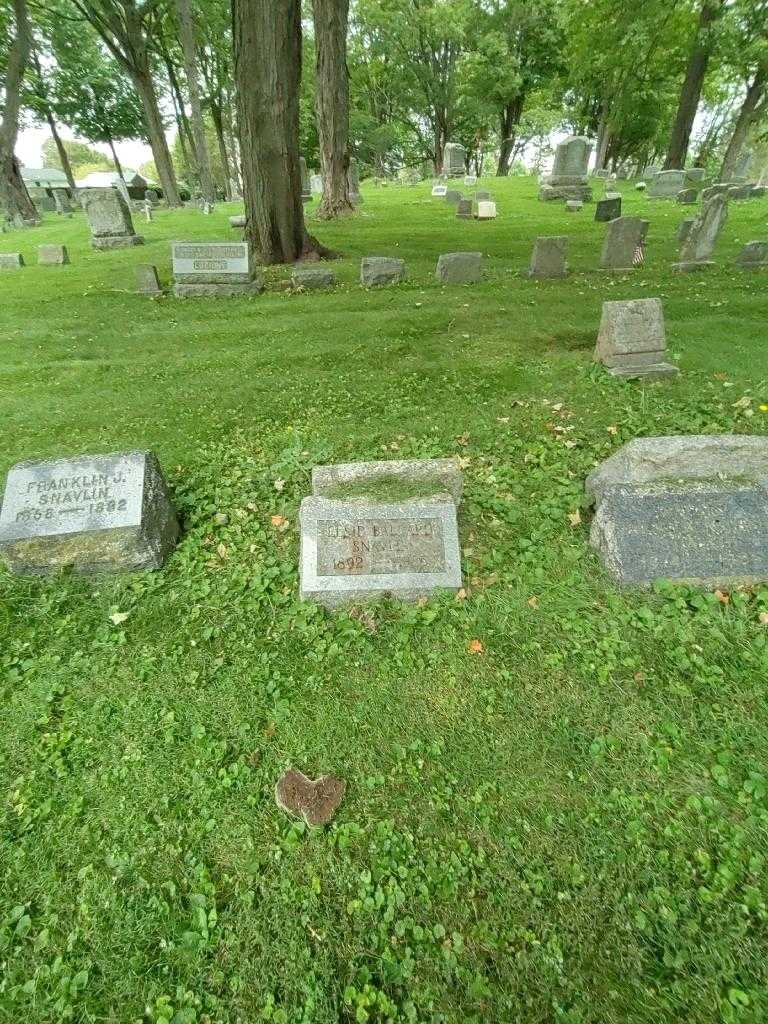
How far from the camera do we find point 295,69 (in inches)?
414

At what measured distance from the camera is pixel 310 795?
261 cm

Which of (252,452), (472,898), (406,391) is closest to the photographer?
(472,898)

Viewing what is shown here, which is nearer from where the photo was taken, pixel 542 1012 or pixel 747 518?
pixel 542 1012

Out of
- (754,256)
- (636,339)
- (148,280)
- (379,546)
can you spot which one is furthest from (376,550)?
(754,256)

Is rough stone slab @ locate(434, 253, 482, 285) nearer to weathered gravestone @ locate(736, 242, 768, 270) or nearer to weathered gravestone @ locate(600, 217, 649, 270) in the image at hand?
weathered gravestone @ locate(600, 217, 649, 270)

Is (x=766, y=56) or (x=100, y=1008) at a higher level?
(x=766, y=56)

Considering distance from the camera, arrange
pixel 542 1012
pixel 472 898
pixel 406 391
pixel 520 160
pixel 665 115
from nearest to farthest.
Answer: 1. pixel 542 1012
2. pixel 472 898
3. pixel 406 391
4. pixel 665 115
5. pixel 520 160

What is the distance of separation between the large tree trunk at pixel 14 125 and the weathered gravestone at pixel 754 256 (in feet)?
90.8

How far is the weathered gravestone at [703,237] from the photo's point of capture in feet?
34.2

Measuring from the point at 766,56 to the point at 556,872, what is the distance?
24.9 m

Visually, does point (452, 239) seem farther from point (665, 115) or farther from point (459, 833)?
point (665, 115)

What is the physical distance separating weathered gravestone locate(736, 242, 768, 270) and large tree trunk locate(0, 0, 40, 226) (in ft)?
90.8

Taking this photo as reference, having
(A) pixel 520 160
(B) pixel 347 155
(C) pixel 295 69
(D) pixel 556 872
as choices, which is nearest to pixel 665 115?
(A) pixel 520 160

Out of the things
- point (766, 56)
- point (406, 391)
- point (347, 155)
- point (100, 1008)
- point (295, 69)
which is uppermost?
point (766, 56)
